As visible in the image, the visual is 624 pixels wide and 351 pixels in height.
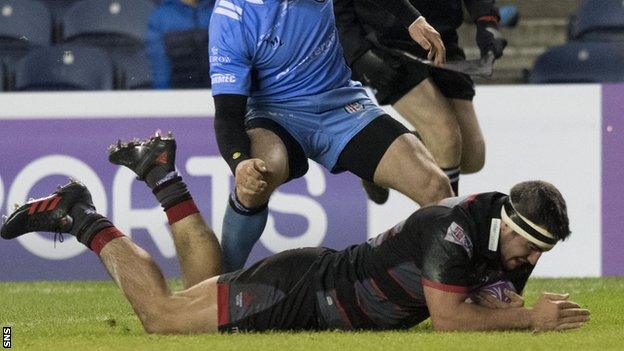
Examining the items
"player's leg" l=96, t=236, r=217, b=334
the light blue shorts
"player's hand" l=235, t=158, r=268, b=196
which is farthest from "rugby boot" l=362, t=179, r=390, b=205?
"player's leg" l=96, t=236, r=217, b=334

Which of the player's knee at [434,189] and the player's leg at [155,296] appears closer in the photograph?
the player's leg at [155,296]

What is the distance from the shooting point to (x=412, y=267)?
5.78 metres

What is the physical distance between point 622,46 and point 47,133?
4.07 metres

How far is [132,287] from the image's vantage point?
6.29m

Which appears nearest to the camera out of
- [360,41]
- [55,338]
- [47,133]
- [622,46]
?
[55,338]

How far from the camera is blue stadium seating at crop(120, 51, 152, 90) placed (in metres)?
10.1

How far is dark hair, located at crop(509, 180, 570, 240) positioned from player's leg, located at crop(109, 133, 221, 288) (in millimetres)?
1601

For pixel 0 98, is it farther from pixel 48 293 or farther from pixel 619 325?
pixel 619 325

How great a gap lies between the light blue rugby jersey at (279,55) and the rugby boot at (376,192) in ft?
5.66

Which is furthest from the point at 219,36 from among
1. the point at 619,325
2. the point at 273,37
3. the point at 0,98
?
the point at 0,98

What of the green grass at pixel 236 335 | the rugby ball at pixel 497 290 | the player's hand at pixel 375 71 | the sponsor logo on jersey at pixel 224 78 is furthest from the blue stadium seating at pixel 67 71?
the rugby ball at pixel 497 290

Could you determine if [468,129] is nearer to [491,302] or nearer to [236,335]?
[491,302]

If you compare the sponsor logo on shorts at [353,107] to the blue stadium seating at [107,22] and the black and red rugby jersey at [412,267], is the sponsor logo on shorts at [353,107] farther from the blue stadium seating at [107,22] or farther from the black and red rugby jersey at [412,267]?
the blue stadium seating at [107,22]

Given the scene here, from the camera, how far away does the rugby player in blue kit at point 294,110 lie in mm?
6809
